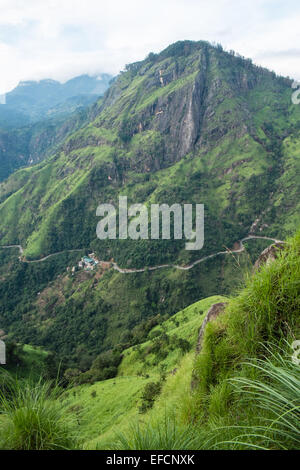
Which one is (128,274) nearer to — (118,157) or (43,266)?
(43,266)

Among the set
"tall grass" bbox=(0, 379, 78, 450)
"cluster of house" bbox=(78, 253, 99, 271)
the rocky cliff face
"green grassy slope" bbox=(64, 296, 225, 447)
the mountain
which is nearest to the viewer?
"tall grass" bbox=(0, 379, 78, 450)

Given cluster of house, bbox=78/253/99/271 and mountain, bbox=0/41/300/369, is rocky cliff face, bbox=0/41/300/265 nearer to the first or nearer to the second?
mountain, bbox=0/41/300/369

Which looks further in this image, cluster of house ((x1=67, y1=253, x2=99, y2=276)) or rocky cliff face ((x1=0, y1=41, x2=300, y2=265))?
rocky cliff face ((x1=0, y1=41, x2=300, y2=265))

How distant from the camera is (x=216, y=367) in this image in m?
4.14

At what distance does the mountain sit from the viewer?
8112 cm

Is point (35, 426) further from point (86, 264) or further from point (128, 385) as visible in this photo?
point (86, 264)

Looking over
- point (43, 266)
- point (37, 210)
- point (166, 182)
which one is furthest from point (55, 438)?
point (37, 210)

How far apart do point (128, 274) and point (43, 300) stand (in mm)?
36456

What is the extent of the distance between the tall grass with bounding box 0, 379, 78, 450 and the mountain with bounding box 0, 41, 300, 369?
200 ft

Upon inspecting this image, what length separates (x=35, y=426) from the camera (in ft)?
8.84

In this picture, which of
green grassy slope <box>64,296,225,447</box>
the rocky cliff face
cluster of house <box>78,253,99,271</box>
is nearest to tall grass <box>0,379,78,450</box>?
green grassy slope <box>64,296,225,447</box>

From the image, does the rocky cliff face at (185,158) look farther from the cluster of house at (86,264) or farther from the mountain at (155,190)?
the cluster of house at (86,264)

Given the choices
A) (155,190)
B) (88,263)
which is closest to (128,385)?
(88,263)

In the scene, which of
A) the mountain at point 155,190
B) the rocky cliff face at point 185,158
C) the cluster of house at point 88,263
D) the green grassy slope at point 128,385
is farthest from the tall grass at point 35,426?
the cluster of house at point 88,263
